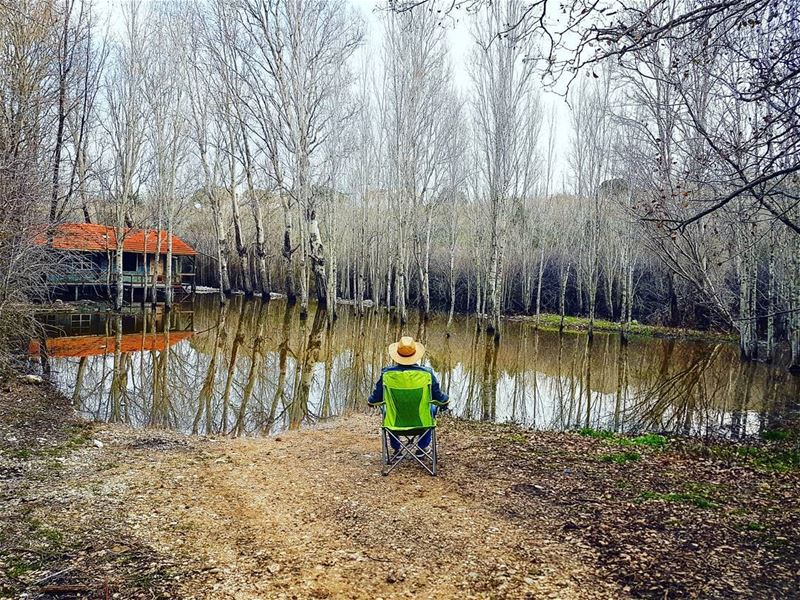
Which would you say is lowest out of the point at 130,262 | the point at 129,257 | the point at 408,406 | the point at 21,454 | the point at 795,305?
the point at 21,454

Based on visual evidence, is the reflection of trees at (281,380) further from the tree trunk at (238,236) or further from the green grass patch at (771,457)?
the tree trunk at (238,236)

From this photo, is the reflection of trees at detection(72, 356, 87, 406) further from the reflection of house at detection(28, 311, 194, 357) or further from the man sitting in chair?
the man sitting in chair

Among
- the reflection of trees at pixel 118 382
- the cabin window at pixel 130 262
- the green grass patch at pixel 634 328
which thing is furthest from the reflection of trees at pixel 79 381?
the green grass patch at pixel 634 328

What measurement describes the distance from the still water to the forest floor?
85.0 inches

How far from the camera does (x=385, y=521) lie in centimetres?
400

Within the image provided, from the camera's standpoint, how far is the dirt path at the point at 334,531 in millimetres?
3068

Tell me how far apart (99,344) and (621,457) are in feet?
40.8

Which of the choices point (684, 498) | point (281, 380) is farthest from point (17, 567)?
point (281, 380)

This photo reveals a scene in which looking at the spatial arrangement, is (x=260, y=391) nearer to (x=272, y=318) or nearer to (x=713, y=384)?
(x=713, y=384)

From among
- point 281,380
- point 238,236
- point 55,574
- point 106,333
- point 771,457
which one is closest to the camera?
point 55,574

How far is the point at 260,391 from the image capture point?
9.69 meters

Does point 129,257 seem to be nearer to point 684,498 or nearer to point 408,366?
point 408,366

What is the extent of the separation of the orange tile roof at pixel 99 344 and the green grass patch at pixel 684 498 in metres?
11.6

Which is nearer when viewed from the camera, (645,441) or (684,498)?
(684,498)
